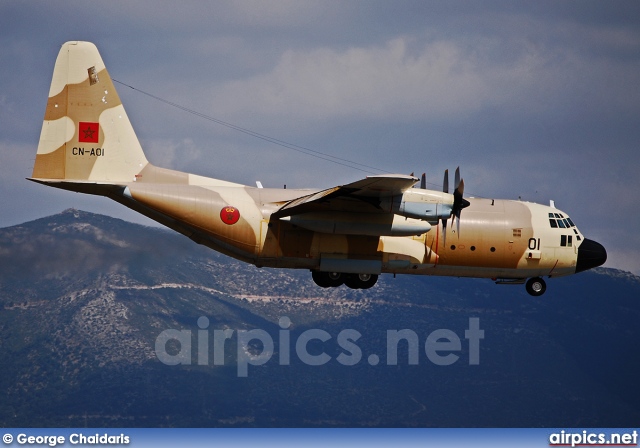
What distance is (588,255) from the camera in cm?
5141

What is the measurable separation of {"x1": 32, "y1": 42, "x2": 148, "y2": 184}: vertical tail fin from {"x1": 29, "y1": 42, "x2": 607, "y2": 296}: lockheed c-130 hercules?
4 centimetres

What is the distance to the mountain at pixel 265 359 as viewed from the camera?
10900 cm

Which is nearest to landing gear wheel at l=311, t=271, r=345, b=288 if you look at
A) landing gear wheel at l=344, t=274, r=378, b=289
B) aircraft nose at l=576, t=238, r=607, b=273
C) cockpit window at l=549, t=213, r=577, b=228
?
landing gear wheel at l=344, t=274, r=378, b=289

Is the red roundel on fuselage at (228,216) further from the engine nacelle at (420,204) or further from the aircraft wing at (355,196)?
the engine nacelle at (420,204)

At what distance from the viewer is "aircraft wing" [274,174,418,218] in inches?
1714

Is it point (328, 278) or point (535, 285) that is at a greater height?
point (328, 278)

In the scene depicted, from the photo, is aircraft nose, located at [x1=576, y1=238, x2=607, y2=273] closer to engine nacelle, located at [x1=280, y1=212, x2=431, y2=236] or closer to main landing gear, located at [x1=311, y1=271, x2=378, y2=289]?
engine nacelle, located at [x1=280, y1=212, x2=431, y2=236]

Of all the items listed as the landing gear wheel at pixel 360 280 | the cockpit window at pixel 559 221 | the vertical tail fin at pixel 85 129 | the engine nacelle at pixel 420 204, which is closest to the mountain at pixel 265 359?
the vertical tail fin at pixel 85 129

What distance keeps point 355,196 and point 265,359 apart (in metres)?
74.1

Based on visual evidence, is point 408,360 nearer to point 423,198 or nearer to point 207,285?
point 207,285

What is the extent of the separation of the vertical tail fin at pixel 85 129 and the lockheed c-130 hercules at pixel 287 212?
0.04 metres

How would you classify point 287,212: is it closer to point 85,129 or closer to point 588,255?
point 85,129

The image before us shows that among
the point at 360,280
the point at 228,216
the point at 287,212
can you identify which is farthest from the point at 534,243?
the point at 228,216

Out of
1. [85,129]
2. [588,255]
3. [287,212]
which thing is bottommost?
[588,255]
